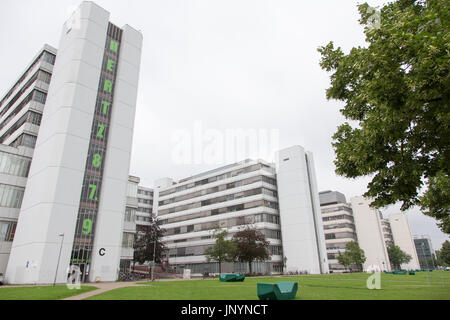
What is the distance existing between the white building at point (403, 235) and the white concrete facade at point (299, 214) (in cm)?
8164

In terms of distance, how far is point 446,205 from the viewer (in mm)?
21750

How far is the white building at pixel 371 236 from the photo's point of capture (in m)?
97.4

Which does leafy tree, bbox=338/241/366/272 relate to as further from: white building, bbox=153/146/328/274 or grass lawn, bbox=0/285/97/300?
grass lawn, bbox=0/285/97/300

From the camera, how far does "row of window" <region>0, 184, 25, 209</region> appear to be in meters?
36.7

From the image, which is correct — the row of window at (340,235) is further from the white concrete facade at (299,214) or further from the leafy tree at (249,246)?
the leafy tree at (249,246)

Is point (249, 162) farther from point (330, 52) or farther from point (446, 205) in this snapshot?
point (330, 52)

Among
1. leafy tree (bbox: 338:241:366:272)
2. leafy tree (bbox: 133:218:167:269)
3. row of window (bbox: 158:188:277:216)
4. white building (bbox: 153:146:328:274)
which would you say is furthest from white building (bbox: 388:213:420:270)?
leafy tree (bbox: 133:218:167:269)

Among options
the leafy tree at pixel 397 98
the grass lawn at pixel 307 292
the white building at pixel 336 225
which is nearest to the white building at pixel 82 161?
the grass lawn at pixel 307 292

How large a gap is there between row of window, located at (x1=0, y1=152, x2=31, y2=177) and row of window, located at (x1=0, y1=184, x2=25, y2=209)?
6.29 feet

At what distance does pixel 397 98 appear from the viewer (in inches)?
326

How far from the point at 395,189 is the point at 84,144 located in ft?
118

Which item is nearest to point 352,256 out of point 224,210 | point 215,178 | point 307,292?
point 224,210

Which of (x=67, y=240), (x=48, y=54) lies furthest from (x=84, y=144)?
(x=48, y=54)

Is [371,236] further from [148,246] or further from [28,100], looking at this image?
[28,100]
